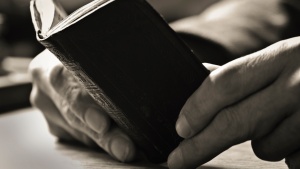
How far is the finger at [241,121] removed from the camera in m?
0.49

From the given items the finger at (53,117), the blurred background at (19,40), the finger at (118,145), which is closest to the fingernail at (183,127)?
the finger at (118,145)

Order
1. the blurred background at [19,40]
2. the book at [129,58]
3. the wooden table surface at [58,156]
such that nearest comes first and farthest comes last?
the book at [129,58] → the wooden table surface at [58,156] → the blurred background at [19,40]

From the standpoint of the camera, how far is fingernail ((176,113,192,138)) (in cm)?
49

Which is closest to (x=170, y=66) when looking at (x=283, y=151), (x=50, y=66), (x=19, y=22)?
(x=283, y=151)

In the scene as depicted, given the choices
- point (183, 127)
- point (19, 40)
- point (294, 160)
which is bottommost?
point (19, 40)

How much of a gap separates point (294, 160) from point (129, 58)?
21 cm

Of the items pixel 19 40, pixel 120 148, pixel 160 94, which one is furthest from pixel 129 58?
pixel 19 40

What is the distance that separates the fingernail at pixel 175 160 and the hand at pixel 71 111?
0.27ft

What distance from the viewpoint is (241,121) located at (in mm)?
491

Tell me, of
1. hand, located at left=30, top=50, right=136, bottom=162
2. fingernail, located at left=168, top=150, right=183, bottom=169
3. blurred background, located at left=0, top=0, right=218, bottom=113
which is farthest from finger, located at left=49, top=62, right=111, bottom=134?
blurred background, located at left=0, top=0, right=218, bottom=113

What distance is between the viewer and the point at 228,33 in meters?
0.92

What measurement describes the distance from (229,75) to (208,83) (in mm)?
22

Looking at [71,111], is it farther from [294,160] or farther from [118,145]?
[294,160]

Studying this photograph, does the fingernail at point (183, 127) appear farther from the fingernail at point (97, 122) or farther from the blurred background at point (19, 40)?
the blurred background at point (19, 40)
